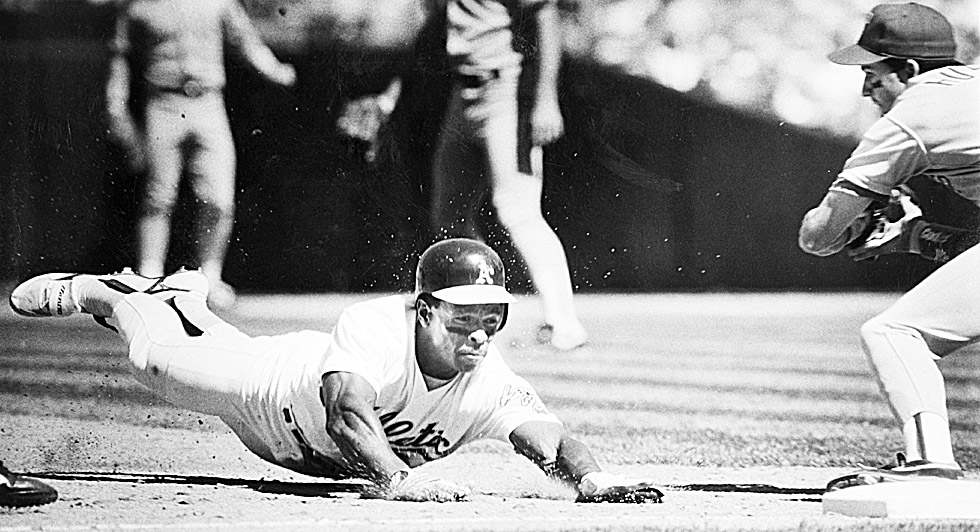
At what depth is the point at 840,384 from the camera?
418 cm

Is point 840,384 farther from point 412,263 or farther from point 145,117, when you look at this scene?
point 145,117

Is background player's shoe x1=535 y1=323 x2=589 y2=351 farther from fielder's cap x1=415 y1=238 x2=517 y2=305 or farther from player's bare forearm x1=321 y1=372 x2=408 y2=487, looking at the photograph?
player's bare forearm x1=321 y1=372 x2=408 y2=487

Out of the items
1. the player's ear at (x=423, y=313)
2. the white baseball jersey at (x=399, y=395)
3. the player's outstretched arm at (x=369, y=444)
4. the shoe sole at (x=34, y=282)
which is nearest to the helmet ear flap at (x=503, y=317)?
the white baseball jersey at (x=399, y=395)

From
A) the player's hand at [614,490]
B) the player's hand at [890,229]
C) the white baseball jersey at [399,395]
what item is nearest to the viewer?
the player's hand at [614,490]

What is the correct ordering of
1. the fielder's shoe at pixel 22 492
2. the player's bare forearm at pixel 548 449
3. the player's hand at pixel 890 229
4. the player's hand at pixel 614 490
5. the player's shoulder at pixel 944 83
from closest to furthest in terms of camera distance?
the fielder's shoe at pixel 22 492 < the player's hand at pixel 614 490 < the player's bare forearm at pixel 548 449 < the player's shoulder at pixel 944 83 < the player's hand at pixel 890 229

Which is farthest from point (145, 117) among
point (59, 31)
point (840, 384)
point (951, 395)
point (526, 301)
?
point (951, 395)

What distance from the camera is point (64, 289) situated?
3.97m

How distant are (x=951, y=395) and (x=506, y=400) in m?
1.48

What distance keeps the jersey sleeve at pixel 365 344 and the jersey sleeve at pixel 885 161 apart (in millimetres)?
1457

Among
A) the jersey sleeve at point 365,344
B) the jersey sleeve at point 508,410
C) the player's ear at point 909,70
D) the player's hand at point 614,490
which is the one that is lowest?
the player's hand at point 614,490

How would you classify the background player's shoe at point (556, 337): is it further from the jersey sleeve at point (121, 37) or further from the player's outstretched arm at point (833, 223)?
the jersey sleeve at point (121, 37)

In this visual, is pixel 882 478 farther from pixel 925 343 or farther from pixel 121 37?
pixel 121 37

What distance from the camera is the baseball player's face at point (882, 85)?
13.1ft

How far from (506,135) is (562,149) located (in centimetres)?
18
